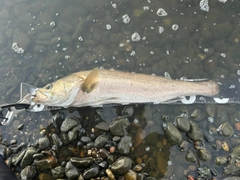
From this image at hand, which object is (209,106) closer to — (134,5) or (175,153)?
(175,153)

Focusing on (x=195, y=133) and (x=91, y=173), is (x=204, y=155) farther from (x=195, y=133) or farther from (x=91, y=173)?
(x=91, y=173)

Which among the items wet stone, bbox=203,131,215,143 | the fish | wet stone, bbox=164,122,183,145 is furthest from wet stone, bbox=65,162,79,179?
wet stone, bbox=203,131,215,143

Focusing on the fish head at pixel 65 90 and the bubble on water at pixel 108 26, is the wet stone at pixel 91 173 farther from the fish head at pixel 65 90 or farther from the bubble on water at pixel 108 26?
the bubble on water at pixel 108 26

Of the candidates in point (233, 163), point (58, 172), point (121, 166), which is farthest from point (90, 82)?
point (233, 163)

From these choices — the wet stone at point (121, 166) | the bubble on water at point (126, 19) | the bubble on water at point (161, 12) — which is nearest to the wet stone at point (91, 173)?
the wet stone at point (121, 166)

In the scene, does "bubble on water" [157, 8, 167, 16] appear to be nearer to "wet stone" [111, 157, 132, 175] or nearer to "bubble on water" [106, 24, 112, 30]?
"bubble on water" [106, 24, 112, 30]

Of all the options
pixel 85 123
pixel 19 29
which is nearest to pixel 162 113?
pixel 85 123
